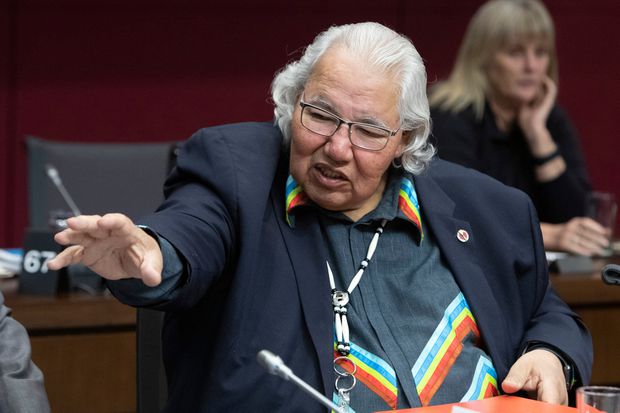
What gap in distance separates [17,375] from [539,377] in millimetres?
928

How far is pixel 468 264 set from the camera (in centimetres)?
218

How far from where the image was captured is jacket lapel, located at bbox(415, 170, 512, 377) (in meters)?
2.12

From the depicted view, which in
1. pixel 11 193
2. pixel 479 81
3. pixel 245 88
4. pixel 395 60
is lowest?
pixel 11 193

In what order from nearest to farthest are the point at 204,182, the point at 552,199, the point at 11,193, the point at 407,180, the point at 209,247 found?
the point at 209,247 < the point at 204,182 < the point at 407,180 < the point at 552,199 < the point at 11,193

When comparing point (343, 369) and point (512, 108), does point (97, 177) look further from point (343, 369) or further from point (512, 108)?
point (343, 369)

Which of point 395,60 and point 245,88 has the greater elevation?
point 395,60

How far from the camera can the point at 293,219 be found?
2084mm

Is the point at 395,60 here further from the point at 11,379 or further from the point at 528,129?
the point at 528,129

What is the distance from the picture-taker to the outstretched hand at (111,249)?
1.56m

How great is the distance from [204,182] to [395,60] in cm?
43

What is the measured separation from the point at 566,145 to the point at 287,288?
2.34 metres

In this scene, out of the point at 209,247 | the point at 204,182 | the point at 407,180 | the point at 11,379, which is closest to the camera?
the point at 11,379

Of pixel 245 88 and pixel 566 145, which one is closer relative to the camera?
pixel 566 145

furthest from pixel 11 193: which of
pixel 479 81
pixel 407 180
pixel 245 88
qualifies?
pixel 407 180
